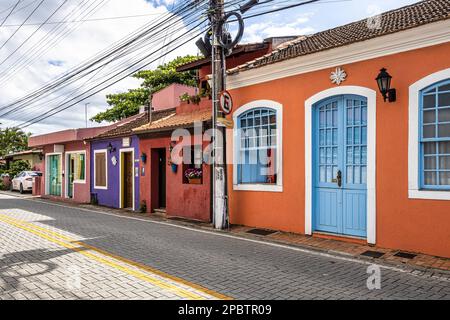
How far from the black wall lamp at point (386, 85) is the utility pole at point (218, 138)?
4313 mm

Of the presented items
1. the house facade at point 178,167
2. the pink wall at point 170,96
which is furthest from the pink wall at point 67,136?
the house facade at point 178,167

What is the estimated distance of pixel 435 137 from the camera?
22.7ft

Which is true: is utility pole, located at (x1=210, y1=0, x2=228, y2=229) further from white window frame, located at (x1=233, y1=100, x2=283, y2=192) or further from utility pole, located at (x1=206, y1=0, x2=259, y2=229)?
white window frame, located at (x1=233, y1=100, x2=283, y2=192)

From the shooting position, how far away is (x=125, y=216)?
13.1m

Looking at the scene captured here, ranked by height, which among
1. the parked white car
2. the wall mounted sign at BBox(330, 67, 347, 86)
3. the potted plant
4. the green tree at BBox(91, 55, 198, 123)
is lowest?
the parked white car

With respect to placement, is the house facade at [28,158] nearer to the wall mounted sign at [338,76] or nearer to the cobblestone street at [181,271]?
the cobblestone street at [181,271]

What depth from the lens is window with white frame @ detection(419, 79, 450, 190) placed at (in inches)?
268

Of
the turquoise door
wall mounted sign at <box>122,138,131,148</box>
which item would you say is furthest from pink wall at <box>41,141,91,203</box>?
the turquoise door

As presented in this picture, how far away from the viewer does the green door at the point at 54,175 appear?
22.0 m

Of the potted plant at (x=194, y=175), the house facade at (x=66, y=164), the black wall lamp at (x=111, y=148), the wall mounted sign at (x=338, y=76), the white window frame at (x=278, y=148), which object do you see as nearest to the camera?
the wall mounted sign at (x=338, y=76)

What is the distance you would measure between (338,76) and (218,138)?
11.6ft

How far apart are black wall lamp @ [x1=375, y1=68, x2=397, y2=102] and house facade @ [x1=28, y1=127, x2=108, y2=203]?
1425 centimetres
